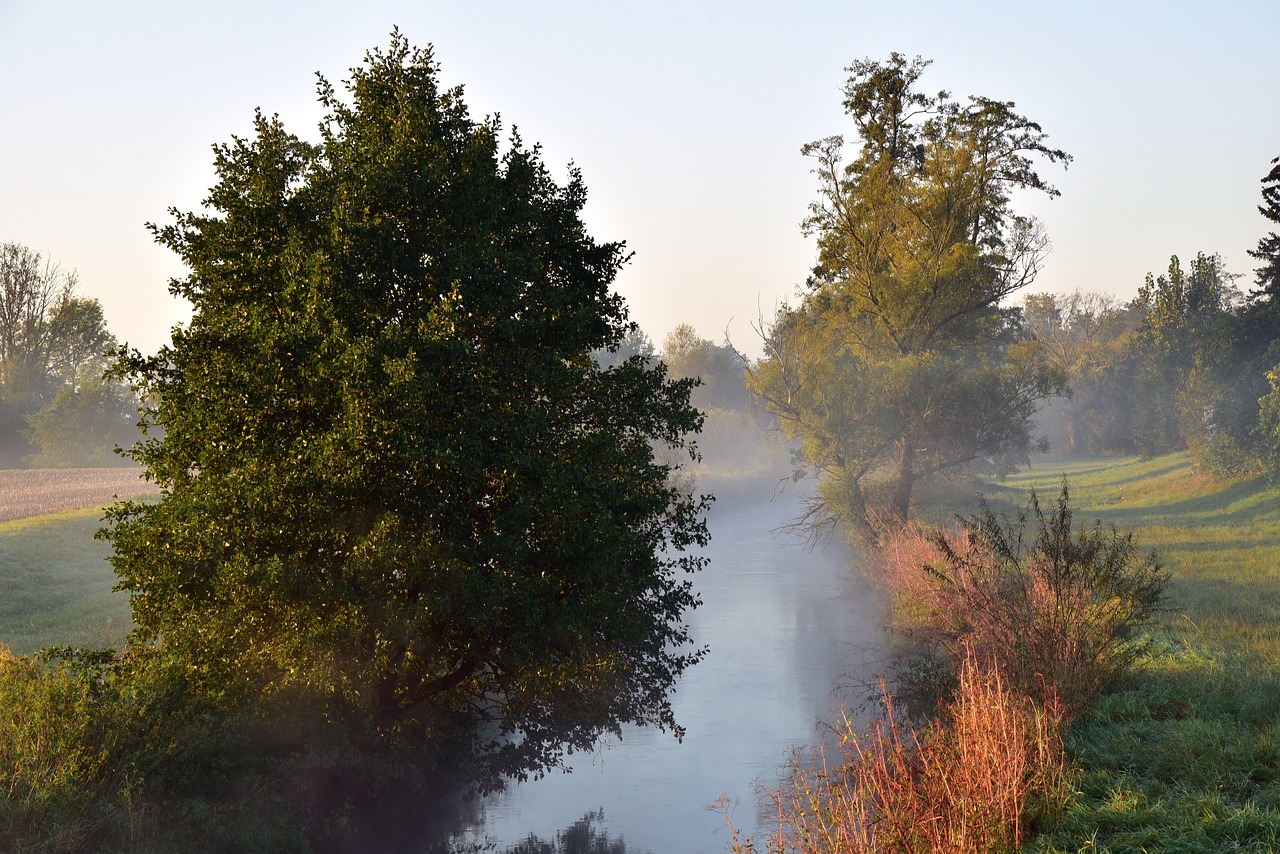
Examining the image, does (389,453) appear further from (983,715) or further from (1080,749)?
(1080,749)

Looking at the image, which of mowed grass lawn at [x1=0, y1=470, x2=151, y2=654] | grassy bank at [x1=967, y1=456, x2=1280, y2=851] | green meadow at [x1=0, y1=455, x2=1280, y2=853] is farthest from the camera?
mowed grass lawn at [x1=0, y1=470, x2=151, y2=654]

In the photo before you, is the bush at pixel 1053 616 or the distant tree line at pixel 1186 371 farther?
the distant tree line at pixel 1186 371

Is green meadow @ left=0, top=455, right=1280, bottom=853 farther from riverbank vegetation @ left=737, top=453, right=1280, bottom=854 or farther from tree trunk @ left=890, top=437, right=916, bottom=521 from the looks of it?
tree trunk @ left=890, top=437, right=916, bottom=521

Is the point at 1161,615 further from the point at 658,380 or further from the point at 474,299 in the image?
the point at 474,299

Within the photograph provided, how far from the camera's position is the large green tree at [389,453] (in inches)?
546

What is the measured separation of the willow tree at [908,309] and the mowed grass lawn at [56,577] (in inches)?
993

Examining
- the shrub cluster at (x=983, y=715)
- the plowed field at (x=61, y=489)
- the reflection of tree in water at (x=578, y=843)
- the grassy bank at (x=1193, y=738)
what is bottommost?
the reflection of tree in water at (x=578, y=843)

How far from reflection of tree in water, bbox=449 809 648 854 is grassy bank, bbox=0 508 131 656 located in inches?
410

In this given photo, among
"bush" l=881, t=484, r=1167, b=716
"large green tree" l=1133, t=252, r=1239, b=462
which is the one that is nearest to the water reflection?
"bush" l=881, t=484, r=1167, b=716

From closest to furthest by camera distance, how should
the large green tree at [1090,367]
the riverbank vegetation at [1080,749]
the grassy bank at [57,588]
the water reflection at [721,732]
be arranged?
the riverbank vegetation at [1080,749] → the water reflection at [721,732] → the grassy bank at [57,588] → the large green tree at [1090,367]

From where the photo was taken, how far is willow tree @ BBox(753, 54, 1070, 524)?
40094mm

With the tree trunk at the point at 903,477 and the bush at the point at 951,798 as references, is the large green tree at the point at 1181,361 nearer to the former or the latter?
the tree trunk at the point at 903,477

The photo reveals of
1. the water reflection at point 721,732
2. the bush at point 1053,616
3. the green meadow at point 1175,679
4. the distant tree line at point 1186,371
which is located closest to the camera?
the green meadow at point 1175,679

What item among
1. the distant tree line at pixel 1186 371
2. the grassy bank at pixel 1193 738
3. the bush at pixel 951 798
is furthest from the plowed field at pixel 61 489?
the distant tree line at pixel 1186 371
